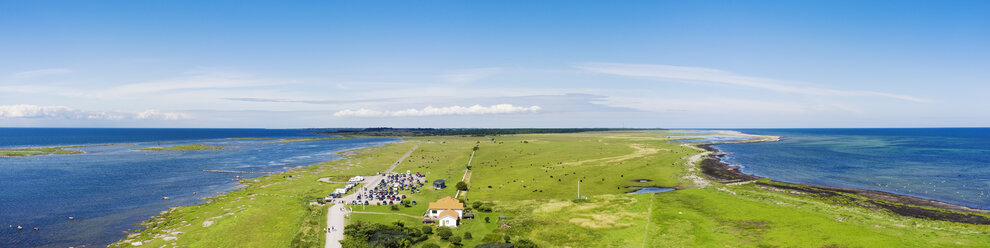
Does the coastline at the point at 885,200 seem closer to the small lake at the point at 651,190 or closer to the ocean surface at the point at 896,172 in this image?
the ocean surface at the point at 896,172

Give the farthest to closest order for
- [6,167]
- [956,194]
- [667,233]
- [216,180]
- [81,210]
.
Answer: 1. [6,167]
2. [216,180]
3. [956,194]
4. [81,210]
5. [667,233]

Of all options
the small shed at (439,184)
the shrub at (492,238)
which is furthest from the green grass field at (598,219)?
the small shed at (439,184)

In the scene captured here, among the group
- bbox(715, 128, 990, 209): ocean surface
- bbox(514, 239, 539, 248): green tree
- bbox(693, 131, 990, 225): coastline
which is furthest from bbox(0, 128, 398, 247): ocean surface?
bbox(715, 128, 990, 209): ocean surface

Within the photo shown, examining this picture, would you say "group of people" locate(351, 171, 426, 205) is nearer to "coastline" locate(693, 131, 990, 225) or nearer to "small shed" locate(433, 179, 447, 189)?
"small shed" locate(433, 179, 447, 189)

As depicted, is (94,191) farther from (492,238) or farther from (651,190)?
(651,190)

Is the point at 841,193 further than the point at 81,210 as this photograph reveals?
Yes

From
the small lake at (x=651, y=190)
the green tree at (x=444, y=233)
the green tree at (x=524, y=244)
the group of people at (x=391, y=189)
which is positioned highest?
the group of people at (x=391, y=189)

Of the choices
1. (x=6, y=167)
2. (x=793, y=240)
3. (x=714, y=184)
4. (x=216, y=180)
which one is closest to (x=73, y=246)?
(x=216, y=180)

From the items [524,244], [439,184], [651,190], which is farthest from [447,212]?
[651,190]

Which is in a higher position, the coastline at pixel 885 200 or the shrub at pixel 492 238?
the coastline at pixel 885 200

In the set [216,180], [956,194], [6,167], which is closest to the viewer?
[956,194]

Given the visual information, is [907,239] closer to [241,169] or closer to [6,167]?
[241,169]
